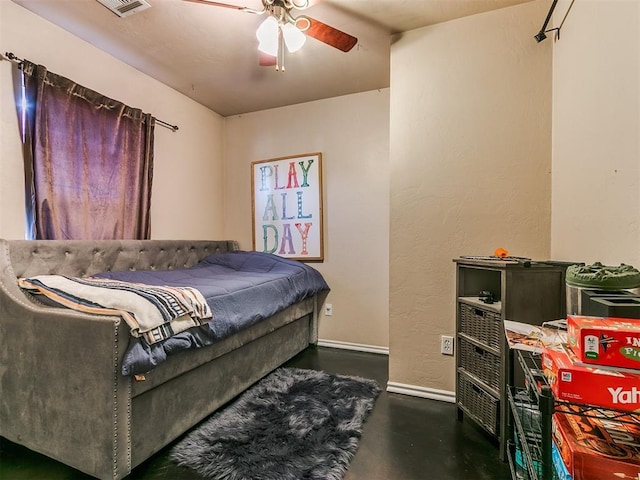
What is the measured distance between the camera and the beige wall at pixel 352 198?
2.93 m

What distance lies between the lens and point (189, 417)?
1.57 meters

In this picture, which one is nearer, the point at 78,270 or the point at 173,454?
the point at 173,454

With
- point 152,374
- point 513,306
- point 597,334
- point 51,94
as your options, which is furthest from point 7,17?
point 513,306

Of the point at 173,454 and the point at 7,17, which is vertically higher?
the point at 7,17

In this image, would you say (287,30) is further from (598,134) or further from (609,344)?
(609,344)

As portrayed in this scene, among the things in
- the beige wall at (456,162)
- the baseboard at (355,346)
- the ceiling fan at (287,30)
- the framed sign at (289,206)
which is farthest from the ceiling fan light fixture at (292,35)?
the baseboard at (355,346)

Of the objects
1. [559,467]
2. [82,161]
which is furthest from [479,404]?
[82,161]

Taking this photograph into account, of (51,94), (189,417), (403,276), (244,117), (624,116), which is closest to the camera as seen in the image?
(624,116)

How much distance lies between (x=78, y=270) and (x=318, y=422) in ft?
5.98

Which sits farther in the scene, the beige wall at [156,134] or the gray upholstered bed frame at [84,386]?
the beige wall at [156,134]

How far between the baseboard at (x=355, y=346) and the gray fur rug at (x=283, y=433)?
28.3 inches

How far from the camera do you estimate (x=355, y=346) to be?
3.00 m

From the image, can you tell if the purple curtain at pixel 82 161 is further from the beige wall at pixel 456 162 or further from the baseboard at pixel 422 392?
the baseboard at pixel 422 392

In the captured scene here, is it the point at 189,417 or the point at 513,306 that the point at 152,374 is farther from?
the point at 513,306
